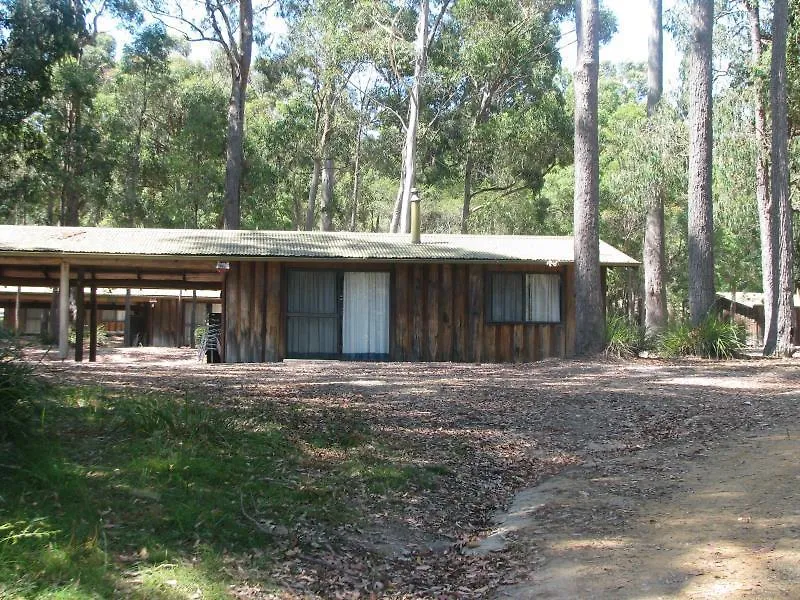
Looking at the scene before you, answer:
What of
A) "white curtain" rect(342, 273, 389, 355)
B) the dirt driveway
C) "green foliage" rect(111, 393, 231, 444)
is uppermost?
"white curtain" rect(342, 273, 389, 355)

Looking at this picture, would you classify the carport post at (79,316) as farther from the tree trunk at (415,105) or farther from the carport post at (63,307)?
the tree trunk at (415,105)

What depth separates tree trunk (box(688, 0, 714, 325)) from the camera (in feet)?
48.9

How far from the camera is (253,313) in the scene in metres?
16.0

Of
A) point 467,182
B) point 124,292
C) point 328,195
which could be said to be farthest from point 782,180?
point 124,292

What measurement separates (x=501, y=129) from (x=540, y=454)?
2184 centimetres

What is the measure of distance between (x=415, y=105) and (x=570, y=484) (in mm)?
22503

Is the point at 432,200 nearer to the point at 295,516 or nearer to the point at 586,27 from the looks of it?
the point at 586,27

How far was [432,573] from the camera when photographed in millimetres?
4996

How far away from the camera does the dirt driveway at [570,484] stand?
15.1ft

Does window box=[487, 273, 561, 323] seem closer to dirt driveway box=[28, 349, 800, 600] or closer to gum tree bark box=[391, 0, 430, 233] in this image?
dirt driveway box=[28, 349, 800, 600]

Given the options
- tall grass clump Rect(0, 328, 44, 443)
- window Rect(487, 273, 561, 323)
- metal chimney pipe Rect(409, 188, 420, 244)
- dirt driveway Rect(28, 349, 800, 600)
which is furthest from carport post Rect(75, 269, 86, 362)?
tall grass clump Rect(0, 328, 44, 443)

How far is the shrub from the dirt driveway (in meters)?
2.70

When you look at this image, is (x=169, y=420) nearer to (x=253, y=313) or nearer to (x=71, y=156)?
(x=253, y=313)

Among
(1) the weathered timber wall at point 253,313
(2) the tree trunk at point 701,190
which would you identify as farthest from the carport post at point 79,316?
(2) the tree trunk at point 701,190
